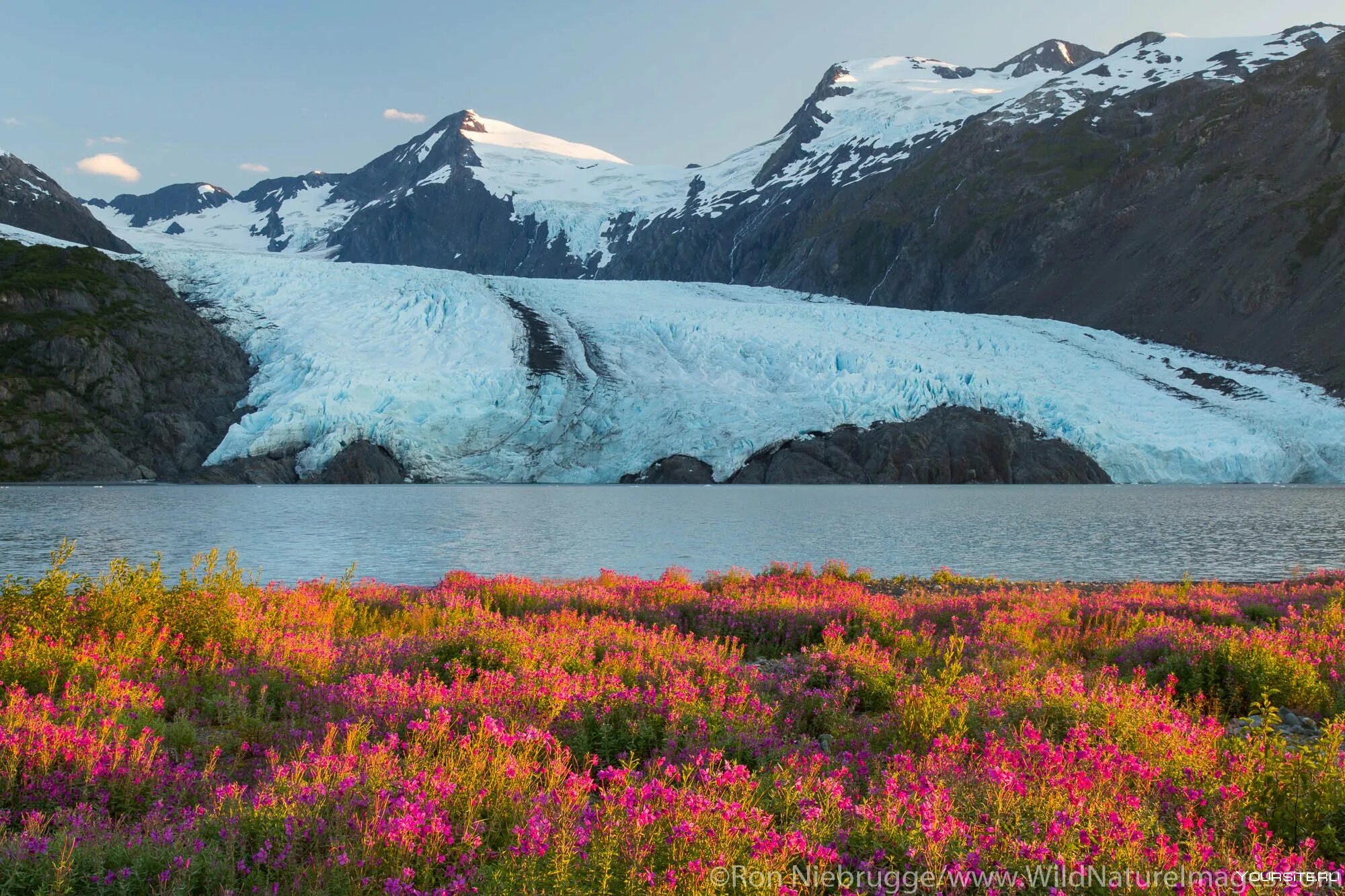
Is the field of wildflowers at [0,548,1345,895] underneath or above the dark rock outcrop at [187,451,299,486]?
above

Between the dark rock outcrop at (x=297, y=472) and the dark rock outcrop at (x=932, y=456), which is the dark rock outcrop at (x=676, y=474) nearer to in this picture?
the dark rock outcrop at (x=932, y=456)

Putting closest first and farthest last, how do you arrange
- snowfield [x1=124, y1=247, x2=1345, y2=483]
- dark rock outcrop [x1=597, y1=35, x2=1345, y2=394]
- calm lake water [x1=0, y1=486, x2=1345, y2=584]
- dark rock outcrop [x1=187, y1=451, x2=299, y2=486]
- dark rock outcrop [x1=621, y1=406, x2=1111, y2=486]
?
calm lake water [x1=0, y1=486, x2=1345, y2=584] < dark rock outcrop [x1=187, y1=451, x2=299, y2=486] < snowfield [x1=124, y1=247, x2=1345, y2=483] < dark rock outcrop [x1=621, y1=406, x2=1111, y2=486] < dark rock outcrop [x1=597, y1=35, x2=1345, y2=394]

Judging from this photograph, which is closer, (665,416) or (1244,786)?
(1244,786)

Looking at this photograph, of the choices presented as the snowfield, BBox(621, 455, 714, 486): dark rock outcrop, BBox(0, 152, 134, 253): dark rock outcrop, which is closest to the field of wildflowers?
BBox(621, 455, 714, 486): dark rock outcrop

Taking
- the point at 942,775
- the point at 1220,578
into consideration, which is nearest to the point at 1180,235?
the point at 1220,578

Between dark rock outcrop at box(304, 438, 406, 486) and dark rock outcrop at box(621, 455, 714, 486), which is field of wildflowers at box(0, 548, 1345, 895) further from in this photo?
dark rock outcrop at box(304, 438, 406, 486)

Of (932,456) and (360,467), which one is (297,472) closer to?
(360,467)

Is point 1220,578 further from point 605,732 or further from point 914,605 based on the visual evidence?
point 605,732
